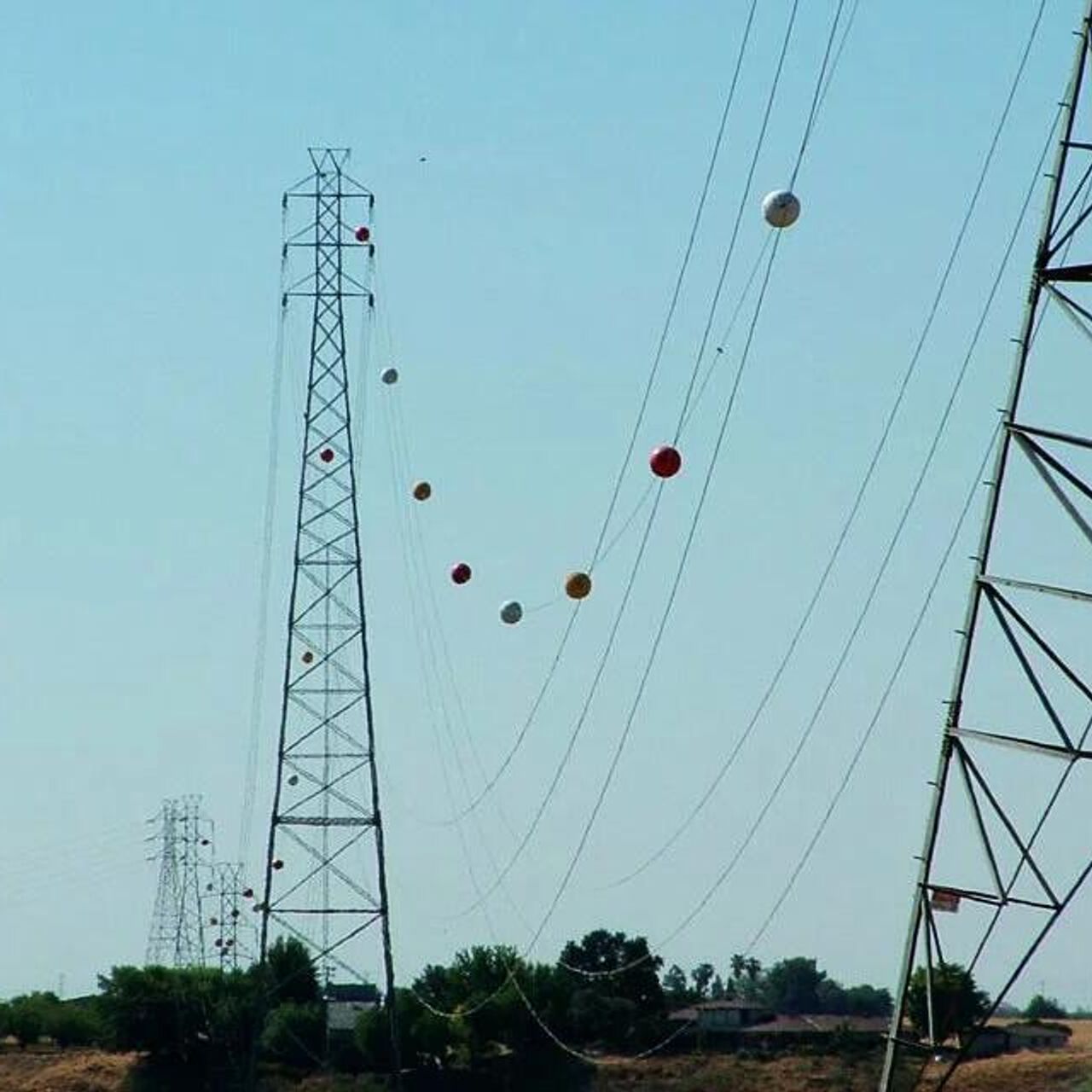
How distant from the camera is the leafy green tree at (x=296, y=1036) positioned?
328 ft

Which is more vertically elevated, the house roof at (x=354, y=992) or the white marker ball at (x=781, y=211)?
the house roof at (x=354, y=992)

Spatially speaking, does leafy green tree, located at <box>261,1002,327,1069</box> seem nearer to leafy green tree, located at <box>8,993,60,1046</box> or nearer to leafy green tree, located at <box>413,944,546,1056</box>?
leafy green tree, located at <box>413,944,546,1056</box>

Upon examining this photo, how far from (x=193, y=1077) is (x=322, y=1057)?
5.97 metres

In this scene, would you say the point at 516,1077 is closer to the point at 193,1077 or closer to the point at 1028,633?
the point at 193,1077

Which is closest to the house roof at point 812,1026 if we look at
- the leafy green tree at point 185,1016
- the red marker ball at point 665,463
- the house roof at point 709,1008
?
the house roof at point 709,1008

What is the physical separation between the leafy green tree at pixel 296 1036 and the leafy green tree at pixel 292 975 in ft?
3.06

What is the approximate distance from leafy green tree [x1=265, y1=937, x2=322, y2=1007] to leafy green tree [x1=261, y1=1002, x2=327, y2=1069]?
3.06 feet

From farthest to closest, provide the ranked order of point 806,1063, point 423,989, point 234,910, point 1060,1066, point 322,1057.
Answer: point 234,910 → point 423,989 → point 322,1057 → point 806,1063 → point 1060,1066

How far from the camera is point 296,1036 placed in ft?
334

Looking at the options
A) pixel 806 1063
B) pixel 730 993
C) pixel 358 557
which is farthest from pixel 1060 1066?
pixel 730 993

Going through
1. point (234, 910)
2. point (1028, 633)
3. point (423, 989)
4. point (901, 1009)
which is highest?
point (234, 910)

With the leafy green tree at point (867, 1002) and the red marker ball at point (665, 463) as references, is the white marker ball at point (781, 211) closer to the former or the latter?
the red marker ball at point (665, 463)

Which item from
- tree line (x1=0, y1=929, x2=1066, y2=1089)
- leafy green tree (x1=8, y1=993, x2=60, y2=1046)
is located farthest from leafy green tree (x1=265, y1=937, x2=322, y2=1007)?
leafy green tree (x1=8, y1=993, x2=60, y2=1046)

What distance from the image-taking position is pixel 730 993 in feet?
568
